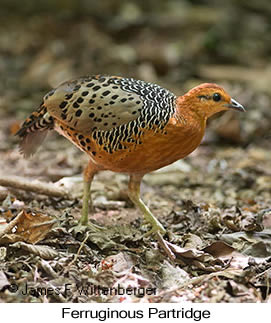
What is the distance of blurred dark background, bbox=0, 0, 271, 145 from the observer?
9250mm

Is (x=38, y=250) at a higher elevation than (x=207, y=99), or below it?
below

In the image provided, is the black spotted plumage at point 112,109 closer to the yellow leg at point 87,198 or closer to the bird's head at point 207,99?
the bird's head at point 207,99

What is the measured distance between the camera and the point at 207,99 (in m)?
4.39

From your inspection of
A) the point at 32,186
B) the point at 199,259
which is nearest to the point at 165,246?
the point at 199,259

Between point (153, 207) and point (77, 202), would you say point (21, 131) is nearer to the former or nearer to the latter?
point (77, 202)

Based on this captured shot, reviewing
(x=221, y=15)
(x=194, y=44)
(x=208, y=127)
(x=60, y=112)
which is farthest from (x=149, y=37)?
(x=60, y=112)

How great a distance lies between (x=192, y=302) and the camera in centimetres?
366

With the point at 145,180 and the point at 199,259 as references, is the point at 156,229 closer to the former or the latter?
the point at 199,259

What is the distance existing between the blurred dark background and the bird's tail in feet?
10.6

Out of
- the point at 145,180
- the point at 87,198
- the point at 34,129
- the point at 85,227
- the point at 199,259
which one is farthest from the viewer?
the point at 145,180

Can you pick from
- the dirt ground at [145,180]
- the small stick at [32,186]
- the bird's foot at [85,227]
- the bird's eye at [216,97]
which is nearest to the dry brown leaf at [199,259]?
the dirt ground at [145,180]

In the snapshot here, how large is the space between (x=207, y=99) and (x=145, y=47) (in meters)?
6.37

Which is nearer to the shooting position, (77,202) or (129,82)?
(129,82)
